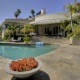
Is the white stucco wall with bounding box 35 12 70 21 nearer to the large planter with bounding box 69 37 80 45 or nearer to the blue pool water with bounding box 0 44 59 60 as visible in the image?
the large planter with bounding box 69 37 80 45

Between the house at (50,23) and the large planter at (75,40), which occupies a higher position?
the house at (50,23)

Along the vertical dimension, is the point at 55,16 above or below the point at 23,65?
above

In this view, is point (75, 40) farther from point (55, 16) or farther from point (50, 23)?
point (55, 16)

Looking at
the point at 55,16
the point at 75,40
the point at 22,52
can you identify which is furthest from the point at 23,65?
the point at 55,16

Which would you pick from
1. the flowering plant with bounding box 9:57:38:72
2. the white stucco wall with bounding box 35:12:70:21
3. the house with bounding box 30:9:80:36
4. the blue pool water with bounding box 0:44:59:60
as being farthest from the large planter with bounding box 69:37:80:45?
the flowering plant with bounding box 9:57:38:72

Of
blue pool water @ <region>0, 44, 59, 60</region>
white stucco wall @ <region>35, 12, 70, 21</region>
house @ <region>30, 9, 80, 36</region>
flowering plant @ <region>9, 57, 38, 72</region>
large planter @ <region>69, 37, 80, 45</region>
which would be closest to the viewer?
flowering plant @ <region>9, 57, 38, 72</region>

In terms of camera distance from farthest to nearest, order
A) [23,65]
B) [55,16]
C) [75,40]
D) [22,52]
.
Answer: [55,16], [75,40], [22,52], [23,65]

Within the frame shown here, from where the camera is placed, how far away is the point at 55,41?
983 inches

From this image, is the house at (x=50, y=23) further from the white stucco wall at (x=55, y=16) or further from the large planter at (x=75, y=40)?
the large planter at (x=75, y=40)

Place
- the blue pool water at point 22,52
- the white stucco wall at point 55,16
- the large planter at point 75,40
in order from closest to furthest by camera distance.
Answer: the blue pool water at point 22,52 → the large planter at point 75,40 → the white stucco wall at point 55,16

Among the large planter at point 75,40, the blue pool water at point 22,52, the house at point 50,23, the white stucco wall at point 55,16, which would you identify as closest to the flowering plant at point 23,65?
the blue pool water at point 22,52

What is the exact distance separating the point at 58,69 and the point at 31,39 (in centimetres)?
2066

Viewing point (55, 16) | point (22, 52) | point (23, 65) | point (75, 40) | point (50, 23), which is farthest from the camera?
point (55, 16)

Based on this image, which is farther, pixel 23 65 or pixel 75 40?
pixel 75 40
